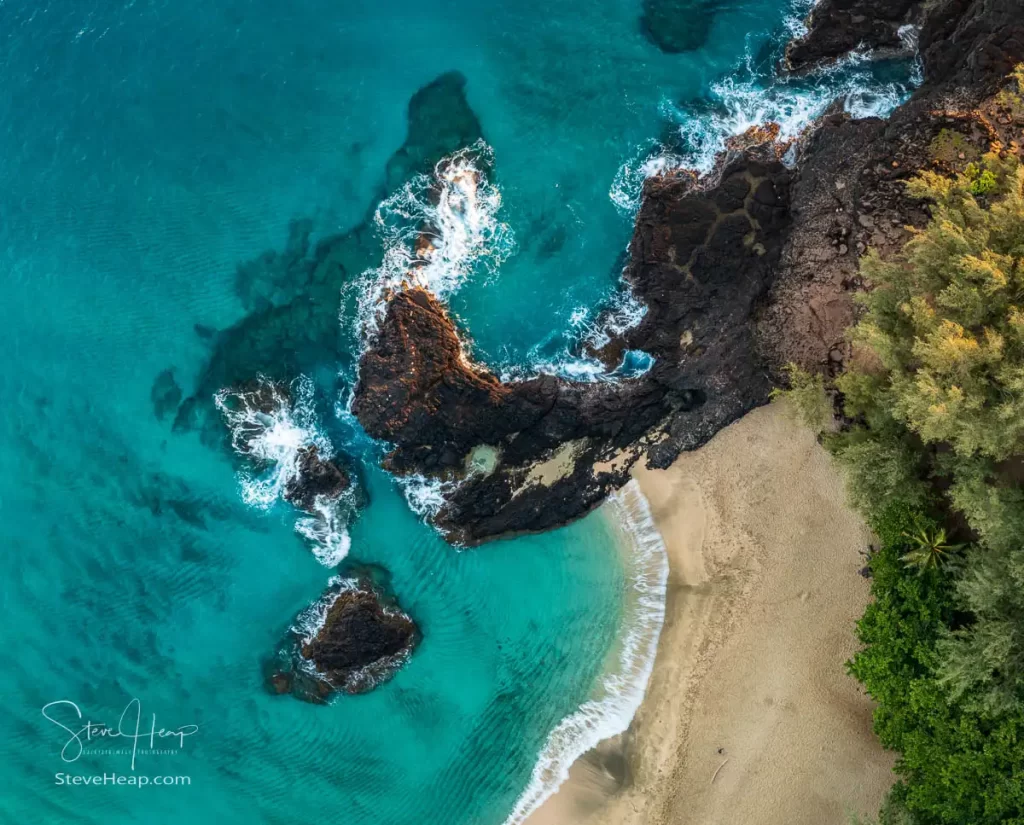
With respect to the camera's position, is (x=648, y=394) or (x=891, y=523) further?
(x=648, y=394)

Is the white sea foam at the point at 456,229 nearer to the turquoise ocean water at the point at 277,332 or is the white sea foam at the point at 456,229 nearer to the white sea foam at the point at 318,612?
the turquoise ocean water at the point at 277,332

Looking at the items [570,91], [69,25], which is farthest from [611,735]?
[69,25]

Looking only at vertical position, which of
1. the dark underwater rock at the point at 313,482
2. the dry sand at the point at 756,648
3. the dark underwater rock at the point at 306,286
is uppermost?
the dark underwater rock at the point at 306,286

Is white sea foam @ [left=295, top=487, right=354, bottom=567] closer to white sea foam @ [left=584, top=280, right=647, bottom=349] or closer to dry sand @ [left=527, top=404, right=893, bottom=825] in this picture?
white sea foam @ [left=584, top=280, right=647, bottom=349]

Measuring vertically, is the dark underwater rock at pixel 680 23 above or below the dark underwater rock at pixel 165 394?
above

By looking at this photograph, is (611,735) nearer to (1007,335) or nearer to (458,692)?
(458,692)

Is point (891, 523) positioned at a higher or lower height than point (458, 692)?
higher

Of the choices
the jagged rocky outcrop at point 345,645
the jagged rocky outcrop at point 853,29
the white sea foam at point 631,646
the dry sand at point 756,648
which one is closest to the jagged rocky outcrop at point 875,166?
the jagged rocky outcrop at point 853,29
